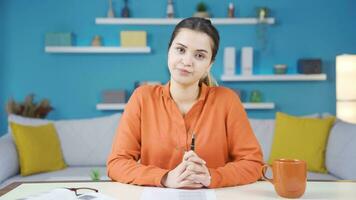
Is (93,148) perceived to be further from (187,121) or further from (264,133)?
(187,121)

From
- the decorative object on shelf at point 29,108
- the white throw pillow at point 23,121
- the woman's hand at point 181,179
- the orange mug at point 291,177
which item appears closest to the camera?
the orange mug at point 291,177

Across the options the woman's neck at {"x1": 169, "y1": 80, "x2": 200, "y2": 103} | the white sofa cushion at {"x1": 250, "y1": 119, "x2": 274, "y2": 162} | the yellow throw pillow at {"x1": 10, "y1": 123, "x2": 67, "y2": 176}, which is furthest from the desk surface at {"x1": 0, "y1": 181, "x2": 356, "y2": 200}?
the white sofa cushion at {"x1": 250, "y1": 119, "x2": 274, "y2": 162}

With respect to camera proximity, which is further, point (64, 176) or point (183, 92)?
point (64, 176)

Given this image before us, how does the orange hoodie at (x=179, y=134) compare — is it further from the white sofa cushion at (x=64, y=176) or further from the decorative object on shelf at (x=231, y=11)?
the decorative object on shelf at (x=231, y=11)

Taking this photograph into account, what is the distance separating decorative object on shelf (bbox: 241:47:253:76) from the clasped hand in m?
3.14

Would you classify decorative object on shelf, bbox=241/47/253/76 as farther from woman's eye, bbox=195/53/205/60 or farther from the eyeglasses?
the eyeglasses

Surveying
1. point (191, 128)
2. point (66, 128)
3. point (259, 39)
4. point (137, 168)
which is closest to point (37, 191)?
point (137, 168)

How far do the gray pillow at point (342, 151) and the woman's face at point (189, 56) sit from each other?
1783mm

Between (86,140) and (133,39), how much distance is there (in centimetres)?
123

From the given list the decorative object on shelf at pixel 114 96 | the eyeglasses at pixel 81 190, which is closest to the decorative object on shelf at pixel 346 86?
the decorative object on shelf at pixel 114 96

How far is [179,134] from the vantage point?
1533 millimetres

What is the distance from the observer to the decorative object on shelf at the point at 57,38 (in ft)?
14.0

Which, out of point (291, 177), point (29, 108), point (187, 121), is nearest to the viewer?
point (291, 177)

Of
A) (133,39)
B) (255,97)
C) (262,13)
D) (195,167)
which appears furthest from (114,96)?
(195,167)
